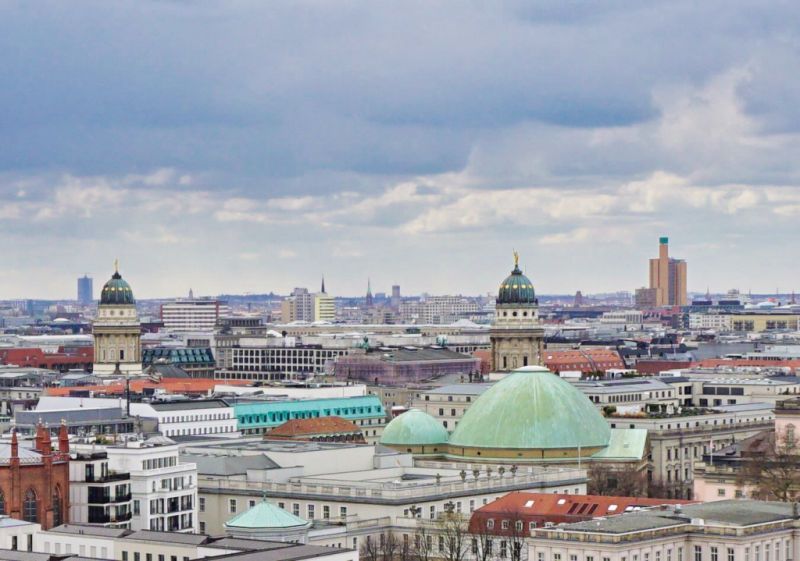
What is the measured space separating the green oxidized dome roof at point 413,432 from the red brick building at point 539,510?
28.9 metres

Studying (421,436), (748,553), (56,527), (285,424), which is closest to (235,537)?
(56,527)

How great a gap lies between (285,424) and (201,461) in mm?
39587

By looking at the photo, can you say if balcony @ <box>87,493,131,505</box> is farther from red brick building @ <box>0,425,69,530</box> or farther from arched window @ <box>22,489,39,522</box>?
arched window @ <box>22,489,39,522</box>

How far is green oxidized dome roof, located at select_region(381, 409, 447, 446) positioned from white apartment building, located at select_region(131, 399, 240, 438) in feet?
39.9

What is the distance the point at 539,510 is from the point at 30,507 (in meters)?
25.0

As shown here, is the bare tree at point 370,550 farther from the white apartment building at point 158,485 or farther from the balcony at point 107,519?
the balcony at point 107,519

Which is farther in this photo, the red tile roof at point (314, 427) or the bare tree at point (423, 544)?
the red tile roof at point (314, 427)

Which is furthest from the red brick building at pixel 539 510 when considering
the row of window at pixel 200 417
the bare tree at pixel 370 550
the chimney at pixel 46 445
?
the row of window at pixel 200 417

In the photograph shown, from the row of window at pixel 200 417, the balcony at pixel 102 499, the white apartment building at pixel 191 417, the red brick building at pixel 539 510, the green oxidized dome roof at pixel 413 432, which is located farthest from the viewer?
the row of window at pixel 200 417

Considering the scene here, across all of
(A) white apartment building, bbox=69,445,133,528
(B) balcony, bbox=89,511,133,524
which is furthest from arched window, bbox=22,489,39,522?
(B) balcony, bbox=89,511,133,524

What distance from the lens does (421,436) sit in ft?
500

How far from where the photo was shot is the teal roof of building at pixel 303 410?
17812cm

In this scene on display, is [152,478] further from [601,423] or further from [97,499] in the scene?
[601,423]

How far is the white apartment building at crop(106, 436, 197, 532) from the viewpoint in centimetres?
11644
